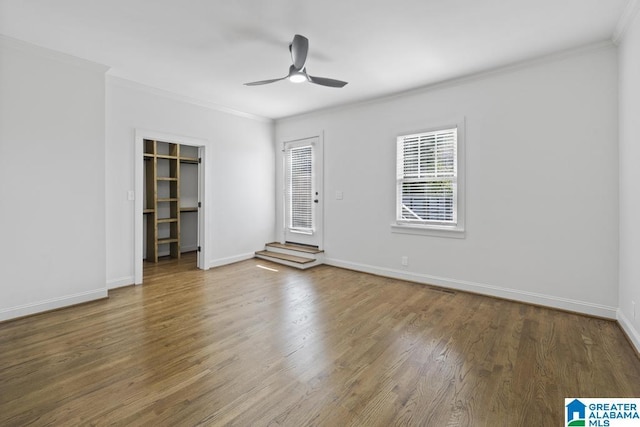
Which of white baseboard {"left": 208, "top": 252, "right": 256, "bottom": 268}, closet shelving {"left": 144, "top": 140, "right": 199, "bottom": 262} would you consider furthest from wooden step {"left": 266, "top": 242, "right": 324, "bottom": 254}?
closet shelving {"left": 144, "top": 140, "right": 199, "bottom": 262}

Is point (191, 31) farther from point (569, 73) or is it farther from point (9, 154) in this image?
point (569, 73)

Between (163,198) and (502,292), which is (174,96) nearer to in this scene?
(163,198)

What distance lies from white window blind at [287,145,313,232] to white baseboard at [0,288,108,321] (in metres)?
3.26

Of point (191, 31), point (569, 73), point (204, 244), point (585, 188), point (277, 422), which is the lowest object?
point (277, 422)

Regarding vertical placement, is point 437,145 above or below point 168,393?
above

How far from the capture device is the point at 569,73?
10.5 feet

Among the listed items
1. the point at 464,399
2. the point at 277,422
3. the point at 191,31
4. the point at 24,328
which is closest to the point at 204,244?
the point at 24,328

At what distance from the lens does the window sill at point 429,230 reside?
4.00 m

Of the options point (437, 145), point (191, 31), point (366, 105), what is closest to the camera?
point (191, 31)

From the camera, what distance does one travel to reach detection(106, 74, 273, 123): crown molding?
3.99 metres

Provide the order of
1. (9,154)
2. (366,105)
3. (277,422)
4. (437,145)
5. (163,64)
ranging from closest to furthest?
(277,422)
(9,154)
(163,64)
(437,145)
(366,105)

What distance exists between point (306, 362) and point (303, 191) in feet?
12.7

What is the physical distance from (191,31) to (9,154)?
2219mm

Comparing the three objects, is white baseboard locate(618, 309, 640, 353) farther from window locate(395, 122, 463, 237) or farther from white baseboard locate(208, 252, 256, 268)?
white baseboard locate(208, 252, 256, 268)
